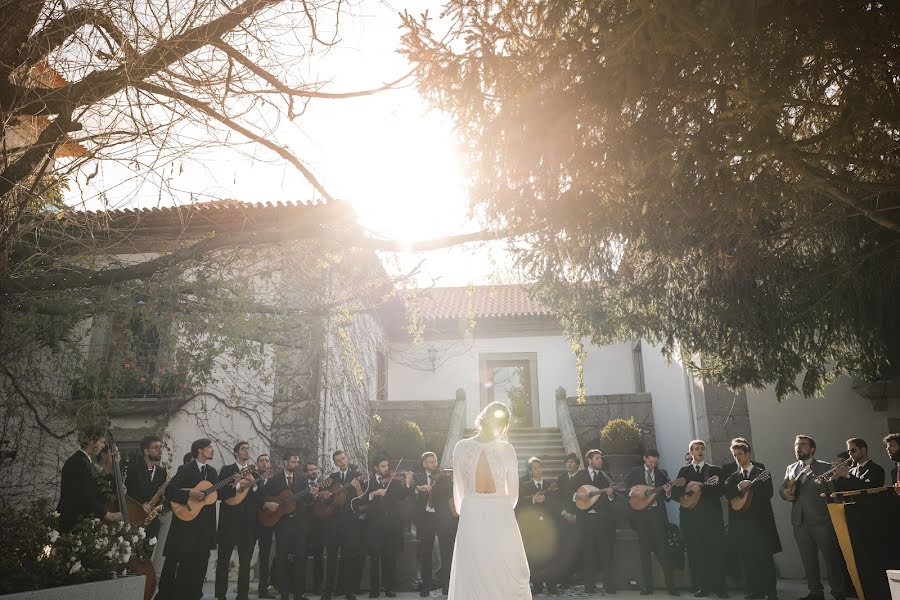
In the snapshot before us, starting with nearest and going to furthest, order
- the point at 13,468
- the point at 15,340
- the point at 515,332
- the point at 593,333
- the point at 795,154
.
→ the point at 795,154 < the point at 15,340 < the point at 593,333 < the point at 13,468 < the point at 515,332

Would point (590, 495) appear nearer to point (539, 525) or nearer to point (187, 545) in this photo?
point (539, 525)

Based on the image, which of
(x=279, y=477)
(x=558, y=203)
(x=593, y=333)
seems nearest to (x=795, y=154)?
(x=558, y=203)

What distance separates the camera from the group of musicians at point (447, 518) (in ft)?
26.8

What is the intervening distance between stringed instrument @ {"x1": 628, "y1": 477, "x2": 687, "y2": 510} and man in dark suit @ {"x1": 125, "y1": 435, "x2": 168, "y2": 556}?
22.5 feet

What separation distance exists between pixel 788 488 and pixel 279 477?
736cm

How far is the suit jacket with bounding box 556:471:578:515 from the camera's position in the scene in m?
9.83

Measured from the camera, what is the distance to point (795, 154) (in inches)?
136

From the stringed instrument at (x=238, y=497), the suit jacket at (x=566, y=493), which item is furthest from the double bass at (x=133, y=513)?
the suit jacket at (x=566, y=493)

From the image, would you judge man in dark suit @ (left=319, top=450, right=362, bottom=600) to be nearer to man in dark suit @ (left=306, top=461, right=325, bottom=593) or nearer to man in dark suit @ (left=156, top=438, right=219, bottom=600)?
man in dark suit @ (left=306, top=461, right=325, bottom=593)

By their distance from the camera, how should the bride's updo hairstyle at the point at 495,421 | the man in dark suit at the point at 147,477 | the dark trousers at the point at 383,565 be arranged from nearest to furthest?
the bride's updo hairstyle at the point at 495,421, the man in dark suit at the point at 147,477, the dark trousers at the point at 383,565

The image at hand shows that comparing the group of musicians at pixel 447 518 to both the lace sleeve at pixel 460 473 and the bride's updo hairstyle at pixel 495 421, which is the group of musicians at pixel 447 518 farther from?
the bride's updo hairstyle at pixel 495 421

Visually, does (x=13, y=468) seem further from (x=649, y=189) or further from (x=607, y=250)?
(x=649, y=189)

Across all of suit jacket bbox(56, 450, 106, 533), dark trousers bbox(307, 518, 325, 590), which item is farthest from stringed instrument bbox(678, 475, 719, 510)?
suit jacket bbox(56, 450, 106, 533)

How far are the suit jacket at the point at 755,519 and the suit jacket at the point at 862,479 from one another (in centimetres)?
93
